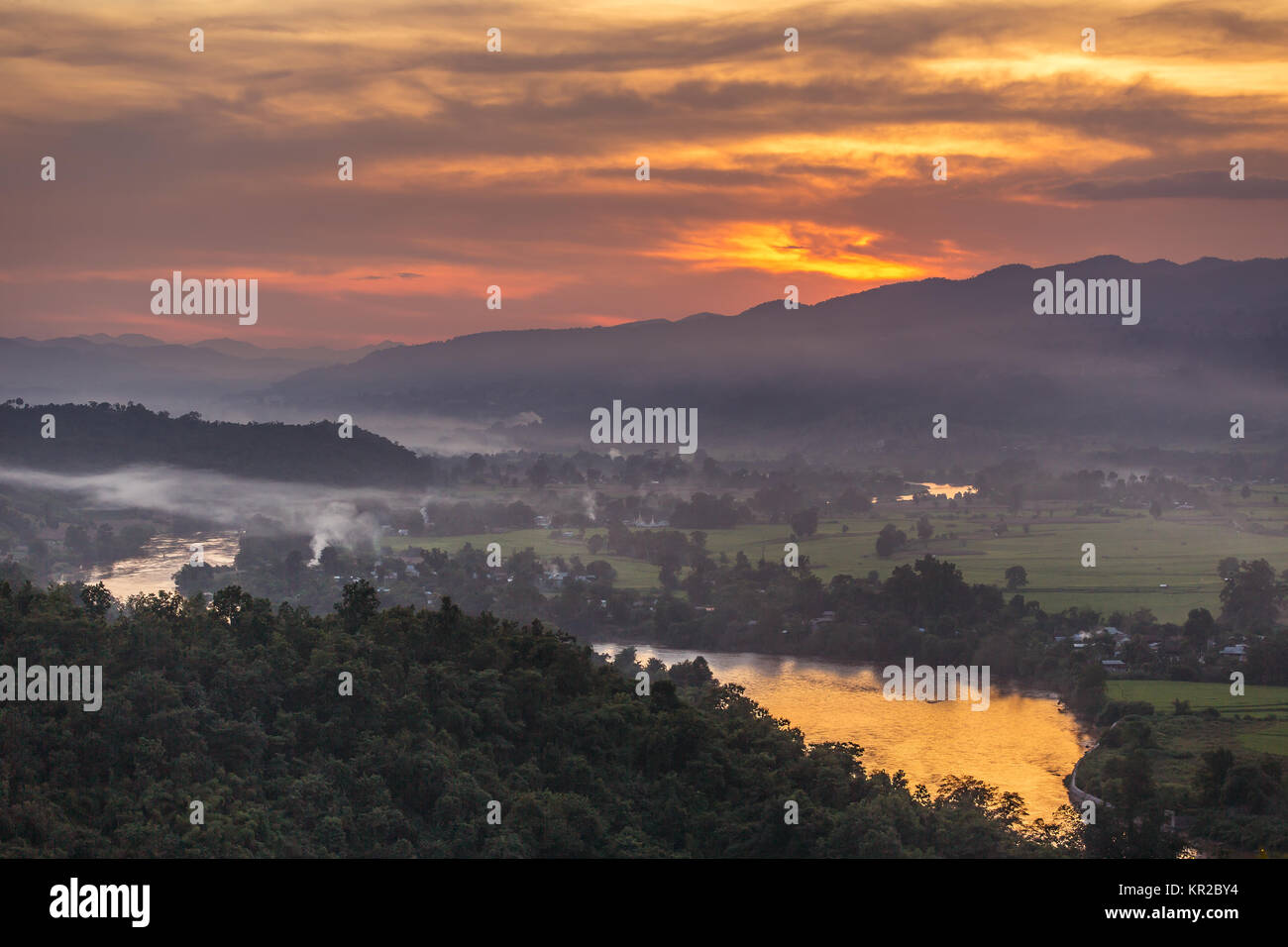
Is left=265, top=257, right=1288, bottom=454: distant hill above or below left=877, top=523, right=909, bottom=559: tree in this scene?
above

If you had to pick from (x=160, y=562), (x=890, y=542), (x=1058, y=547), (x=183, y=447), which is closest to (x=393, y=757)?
(x=160, y=562)

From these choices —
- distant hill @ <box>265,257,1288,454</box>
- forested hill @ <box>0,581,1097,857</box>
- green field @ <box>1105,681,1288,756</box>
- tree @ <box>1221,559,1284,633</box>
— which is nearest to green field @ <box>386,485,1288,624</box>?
tree @ <box>1221,559,1284,633</box>

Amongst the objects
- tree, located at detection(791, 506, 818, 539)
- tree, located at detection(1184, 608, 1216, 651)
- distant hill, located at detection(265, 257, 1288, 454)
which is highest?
distant hill, located at detection(265, 257, 1288, 454)

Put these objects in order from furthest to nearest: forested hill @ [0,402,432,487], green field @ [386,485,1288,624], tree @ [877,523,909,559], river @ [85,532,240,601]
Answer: forested hill @ [0,402,432,487]
tree @ [877,523,909,559]
green field @ [386,485,1288,624]
river @ [85,532,240,601]

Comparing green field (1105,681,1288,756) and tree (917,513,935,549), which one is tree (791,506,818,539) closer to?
tree (917,513,935,549)

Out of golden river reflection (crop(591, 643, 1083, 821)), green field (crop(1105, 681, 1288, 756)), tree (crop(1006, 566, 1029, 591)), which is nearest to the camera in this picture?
golden river reflection (crop(591, 643, 1083, 821))

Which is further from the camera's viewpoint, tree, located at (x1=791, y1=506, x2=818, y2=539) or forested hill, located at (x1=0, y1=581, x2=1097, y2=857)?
tree, located at (x1=791, y1=506, x2=818, y2=539)
